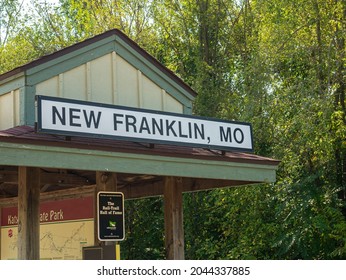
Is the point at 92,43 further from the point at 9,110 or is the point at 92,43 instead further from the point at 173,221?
the point at 173,221

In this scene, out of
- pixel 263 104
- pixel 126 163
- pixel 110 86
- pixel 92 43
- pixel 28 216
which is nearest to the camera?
pixel 126 163

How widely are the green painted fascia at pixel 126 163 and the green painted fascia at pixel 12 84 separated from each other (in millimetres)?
2084

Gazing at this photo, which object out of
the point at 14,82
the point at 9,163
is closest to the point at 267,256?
the point at 14,82

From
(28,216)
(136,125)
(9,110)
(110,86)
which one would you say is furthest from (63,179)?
(136,125)

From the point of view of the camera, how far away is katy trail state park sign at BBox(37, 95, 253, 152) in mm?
8734

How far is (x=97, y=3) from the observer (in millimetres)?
23234

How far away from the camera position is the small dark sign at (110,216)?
968 cm

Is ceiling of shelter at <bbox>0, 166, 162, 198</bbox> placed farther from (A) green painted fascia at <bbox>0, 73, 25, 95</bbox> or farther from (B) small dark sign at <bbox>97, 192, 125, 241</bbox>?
(B) small dark sign at <bbox>97, 192, 125, 241</bbox>

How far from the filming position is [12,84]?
10.5m

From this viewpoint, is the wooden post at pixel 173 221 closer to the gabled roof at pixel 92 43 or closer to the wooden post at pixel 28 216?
the gabled roof at pixel 92 43

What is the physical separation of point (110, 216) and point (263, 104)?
9411 millimetres

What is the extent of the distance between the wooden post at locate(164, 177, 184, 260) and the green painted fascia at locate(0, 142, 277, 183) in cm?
116

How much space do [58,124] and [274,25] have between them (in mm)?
11956

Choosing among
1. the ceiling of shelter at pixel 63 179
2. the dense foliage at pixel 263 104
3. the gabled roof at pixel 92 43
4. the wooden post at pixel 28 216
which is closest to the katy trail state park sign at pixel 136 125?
the wooden post at pixel 28 216
